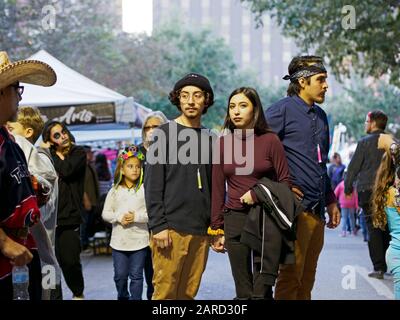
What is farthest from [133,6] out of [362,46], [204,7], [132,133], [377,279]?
[204,7]

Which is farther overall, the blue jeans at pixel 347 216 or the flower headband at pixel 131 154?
the blue jeans at pixel 347 216

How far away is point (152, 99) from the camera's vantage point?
51.7m

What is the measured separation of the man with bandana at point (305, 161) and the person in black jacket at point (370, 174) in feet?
14.1

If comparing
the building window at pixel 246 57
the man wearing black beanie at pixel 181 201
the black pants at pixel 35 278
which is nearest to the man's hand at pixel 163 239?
the man wearing black beanie at pixel 181 201

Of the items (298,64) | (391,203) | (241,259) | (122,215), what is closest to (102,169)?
(122,215)

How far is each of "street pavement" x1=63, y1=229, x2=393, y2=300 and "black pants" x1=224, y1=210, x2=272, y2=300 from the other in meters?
3.12

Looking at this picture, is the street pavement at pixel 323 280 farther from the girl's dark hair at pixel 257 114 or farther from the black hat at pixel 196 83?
the black hat at pixel 196 83

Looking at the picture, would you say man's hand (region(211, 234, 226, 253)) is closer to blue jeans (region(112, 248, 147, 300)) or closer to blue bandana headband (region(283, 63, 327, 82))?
blue bandana headband (region(283, 63, 327, 82))

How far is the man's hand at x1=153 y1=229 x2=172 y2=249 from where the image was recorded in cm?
541

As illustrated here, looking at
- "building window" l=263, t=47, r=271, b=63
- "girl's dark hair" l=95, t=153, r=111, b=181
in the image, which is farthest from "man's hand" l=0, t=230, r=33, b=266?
"building window" l=263, t=47, r=271, b=63

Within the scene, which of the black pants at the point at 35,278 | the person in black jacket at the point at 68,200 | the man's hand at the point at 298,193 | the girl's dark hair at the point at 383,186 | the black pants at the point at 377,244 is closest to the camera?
the black pants at the point at 35,278

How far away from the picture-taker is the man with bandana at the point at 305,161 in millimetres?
5742

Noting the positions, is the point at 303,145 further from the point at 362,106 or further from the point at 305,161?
the point at 362,106

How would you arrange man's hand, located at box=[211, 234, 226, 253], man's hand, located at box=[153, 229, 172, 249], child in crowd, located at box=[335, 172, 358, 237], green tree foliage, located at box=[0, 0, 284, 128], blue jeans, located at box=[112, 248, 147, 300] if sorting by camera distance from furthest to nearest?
green tree foliage, located at box=[0, 0, 284, 128]
child in crowd, located at box=[335, 172, 358, 237]
blue jeans, located at box=[112, 248, 147, 300]
man's hand, located at box=[211, 234, 226, 253]
man's hand, located at box=[153, 229, 172, 249]
